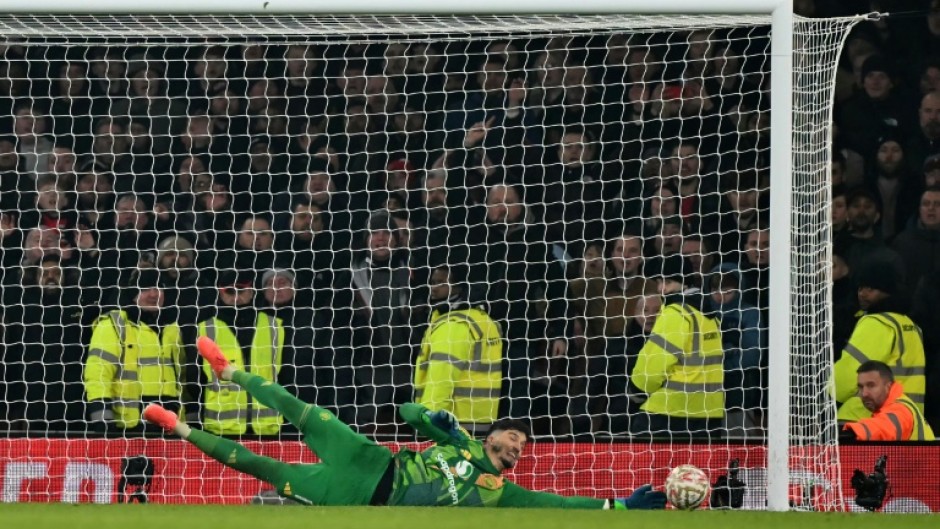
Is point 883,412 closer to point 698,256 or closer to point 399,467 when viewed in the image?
point 698,256

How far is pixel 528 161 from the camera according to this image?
30.8ft

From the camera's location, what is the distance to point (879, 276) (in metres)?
9.10

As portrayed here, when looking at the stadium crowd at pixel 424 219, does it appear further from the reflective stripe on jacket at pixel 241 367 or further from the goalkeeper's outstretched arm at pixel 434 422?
the goalkeeper's outstretched arm at pixel 434 422

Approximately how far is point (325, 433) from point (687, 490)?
1.64m

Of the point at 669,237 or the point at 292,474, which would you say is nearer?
the point at 292,474

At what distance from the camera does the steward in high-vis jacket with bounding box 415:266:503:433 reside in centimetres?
830

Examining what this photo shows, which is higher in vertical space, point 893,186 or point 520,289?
point 893,186

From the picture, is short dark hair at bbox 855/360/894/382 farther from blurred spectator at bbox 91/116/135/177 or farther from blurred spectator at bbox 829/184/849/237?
blurred spectator at bbox 91/116/135/177

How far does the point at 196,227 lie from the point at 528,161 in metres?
2.04

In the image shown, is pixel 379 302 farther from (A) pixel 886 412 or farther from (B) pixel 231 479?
(A) pixel 886 412

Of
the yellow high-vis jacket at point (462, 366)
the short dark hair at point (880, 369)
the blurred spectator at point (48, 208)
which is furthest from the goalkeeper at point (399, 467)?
the blurred spectator at point (48, 208)

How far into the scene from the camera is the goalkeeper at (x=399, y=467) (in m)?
7.02

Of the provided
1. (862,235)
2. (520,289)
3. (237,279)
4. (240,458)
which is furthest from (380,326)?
(862,235)

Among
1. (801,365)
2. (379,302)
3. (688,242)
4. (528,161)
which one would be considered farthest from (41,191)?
(801,365)
